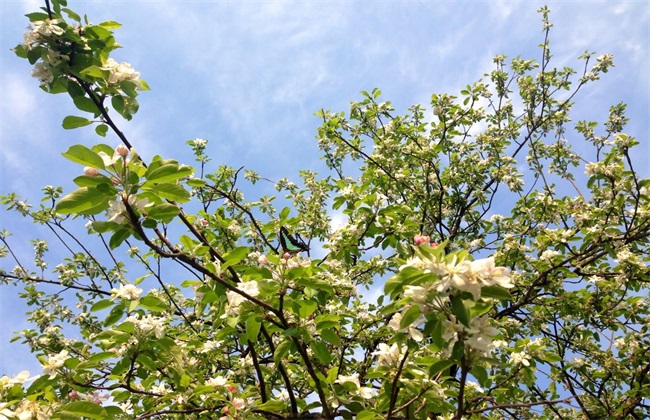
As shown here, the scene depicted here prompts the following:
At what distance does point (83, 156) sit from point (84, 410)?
125cm

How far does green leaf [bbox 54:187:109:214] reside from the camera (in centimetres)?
181

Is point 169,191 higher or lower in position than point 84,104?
lower

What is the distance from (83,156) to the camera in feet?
6.00

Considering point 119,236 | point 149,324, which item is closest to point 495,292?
point 119,236

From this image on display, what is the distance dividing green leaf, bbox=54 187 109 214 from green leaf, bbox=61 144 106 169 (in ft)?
0.35

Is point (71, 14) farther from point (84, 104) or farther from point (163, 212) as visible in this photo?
point (163, 212)

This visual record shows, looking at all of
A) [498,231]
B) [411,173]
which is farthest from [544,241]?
[411,173]

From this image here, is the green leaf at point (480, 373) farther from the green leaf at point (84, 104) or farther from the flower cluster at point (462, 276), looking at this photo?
the green leaf at point (84, 104)

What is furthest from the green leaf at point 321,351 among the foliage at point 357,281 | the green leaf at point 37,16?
the green leaf at point 37,16

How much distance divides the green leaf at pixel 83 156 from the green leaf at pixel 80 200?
11 cm

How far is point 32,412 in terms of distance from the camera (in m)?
2.17

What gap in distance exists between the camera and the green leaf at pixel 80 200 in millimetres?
1809

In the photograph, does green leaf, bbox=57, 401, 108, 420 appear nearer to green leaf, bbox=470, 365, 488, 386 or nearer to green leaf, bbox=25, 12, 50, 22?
green leaf, bbox=470, 365, 488, 386

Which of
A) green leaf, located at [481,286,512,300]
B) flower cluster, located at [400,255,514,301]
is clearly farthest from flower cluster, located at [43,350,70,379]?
green leaf, located at [481,286,512,300]
